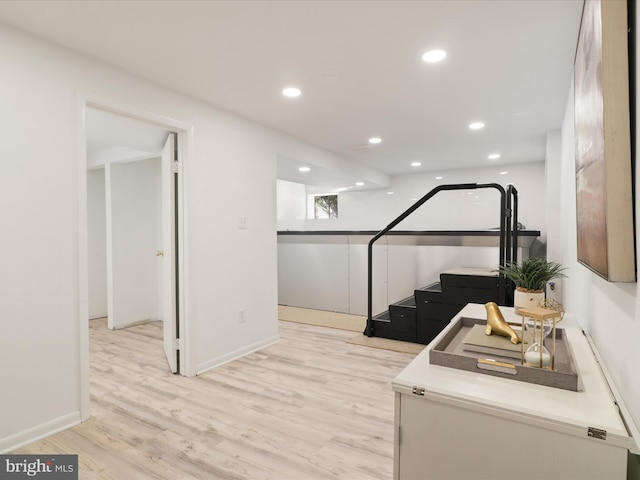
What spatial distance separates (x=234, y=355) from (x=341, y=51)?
2.60 meters

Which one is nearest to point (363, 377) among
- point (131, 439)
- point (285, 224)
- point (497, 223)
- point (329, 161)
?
point (131, 439)

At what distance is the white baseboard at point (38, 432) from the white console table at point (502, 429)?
2.05 meters

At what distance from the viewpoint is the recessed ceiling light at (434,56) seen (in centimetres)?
222

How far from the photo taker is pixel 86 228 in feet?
7.30

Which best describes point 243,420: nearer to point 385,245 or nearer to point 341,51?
point 341,51

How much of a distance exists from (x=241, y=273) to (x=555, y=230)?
3.15 metres

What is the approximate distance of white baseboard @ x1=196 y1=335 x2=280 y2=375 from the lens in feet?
10.0

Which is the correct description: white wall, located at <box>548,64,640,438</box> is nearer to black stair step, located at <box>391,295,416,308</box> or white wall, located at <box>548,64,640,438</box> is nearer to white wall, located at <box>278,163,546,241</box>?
black stair step, located at <box>391,295,416,308</box>

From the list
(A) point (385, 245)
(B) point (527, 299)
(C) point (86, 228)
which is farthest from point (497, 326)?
(A) point (385, 245)

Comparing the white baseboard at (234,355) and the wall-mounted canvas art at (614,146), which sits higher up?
the wall-mounted canvas art at (614,146)

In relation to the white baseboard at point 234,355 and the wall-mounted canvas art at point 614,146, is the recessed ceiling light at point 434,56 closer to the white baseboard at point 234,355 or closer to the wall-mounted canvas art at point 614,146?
→ the wall-mounted canvas art at point 614,146

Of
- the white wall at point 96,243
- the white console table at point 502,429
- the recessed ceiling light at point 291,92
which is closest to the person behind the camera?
the white console table at point 502,429

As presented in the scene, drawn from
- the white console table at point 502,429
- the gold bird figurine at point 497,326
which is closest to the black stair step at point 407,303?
the gold bird figurine at point 497,326

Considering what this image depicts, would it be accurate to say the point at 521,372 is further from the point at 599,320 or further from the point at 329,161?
the point at 329,161
